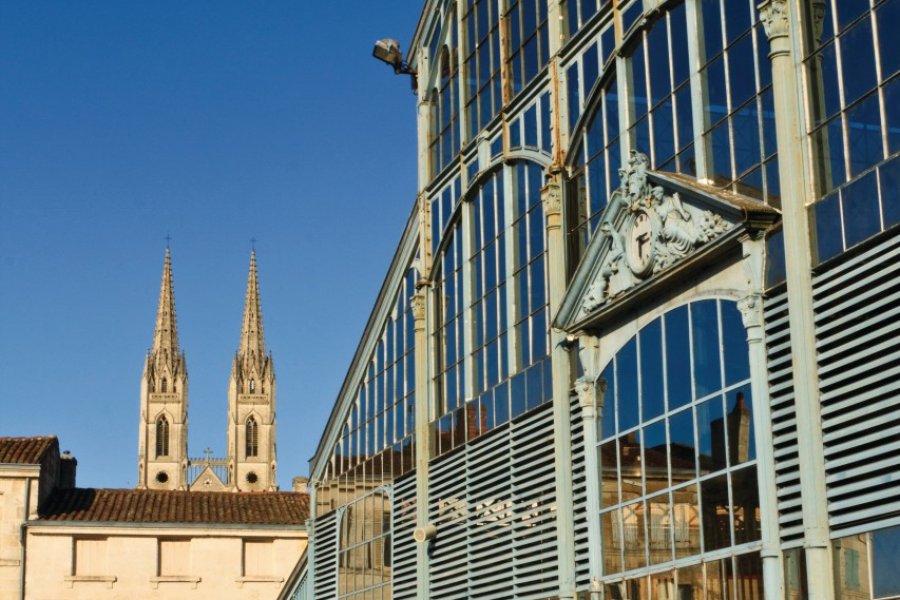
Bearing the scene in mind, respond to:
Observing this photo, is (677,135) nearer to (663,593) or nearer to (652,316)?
(652,316)

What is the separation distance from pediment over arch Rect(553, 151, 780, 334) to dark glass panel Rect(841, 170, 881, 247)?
1.68 metres

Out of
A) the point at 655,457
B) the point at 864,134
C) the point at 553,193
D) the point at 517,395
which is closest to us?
the point at 864,134

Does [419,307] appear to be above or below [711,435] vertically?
above

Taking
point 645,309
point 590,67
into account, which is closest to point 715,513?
point 645,309

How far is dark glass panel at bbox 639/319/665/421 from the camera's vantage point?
24734 millimetres

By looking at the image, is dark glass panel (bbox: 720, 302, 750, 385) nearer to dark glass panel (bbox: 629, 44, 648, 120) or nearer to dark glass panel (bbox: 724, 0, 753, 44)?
dark glass panel (bbox: 724, 0, 753, 44)

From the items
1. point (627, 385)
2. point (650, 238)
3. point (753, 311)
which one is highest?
point (650, 238)

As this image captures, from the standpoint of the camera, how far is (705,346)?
23406 millimetres

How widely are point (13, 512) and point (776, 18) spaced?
41.1 meters

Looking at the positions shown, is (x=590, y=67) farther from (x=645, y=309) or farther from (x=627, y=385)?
(x=627, y=385)

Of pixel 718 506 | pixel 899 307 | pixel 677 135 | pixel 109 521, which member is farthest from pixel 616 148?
pixel 109 521

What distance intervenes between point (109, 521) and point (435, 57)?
27.1 m

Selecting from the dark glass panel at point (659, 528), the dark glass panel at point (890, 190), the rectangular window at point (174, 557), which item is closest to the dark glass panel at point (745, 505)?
the dark glass panel at point (659, 528)

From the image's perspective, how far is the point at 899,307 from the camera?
18953 mm
